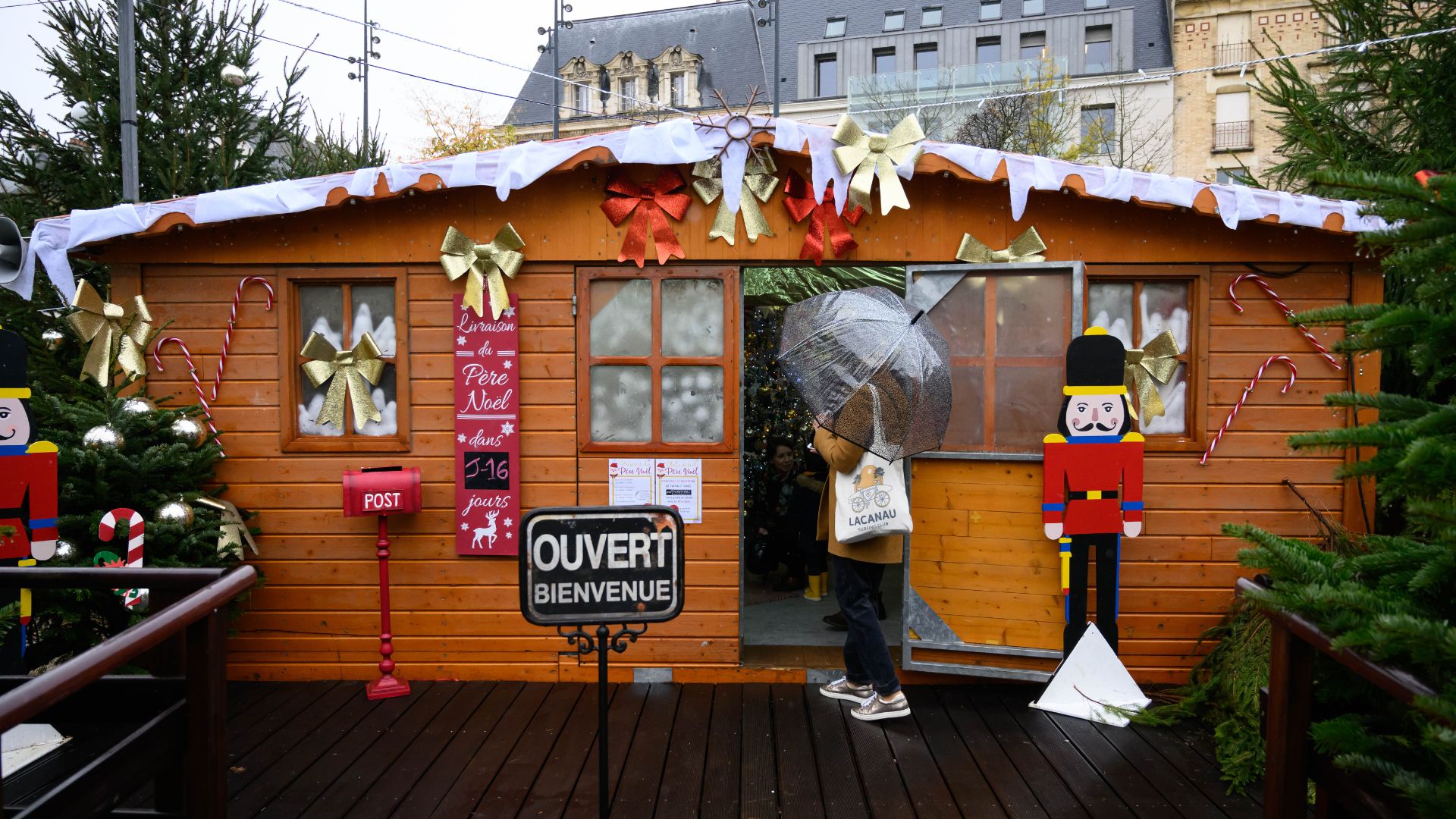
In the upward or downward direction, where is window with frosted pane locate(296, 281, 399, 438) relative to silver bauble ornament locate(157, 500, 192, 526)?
upward

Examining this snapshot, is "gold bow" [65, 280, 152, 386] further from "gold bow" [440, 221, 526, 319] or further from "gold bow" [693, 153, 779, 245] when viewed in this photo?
"gold bow" [693, 153, 779, 245]

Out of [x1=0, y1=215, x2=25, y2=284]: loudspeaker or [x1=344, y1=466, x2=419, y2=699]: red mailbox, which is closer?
[x1=0, y1=215, x2=25, y2=284]: loudspeaker

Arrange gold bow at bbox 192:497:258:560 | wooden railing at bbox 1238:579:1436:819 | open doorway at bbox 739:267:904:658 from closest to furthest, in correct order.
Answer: wooden railing at bbox 1238:579:1436:819
gold bow at bbox 192:497:258:560
open doorway at bbox 739:267:904:658

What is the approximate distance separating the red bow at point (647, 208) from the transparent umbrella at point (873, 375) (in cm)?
131

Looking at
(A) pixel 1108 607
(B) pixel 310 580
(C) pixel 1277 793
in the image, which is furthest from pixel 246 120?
(C) pixel 1277 793

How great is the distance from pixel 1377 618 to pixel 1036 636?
11.8 feet

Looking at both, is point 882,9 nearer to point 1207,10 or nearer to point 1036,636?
point 1207,10

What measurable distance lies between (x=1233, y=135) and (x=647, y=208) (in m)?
27.9

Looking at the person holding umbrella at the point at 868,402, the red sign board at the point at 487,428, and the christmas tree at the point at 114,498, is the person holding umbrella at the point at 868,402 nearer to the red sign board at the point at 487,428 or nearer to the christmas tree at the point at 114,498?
the red sign board at the point at 487,428

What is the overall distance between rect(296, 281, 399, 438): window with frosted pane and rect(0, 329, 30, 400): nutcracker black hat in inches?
50.8

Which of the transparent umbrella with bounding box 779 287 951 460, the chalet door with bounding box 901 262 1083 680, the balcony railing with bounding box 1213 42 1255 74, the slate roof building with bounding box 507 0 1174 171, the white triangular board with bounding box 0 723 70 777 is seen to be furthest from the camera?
the balcony railing with bounding box 1213 42 1255 74

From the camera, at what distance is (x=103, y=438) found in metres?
4.49

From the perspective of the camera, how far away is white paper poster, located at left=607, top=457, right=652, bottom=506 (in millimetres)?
5262

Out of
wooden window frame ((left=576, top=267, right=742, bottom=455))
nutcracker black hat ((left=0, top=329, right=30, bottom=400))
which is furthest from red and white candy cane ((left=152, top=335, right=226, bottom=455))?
wooden window frame ((left=576, top=267, right=742, bottom=455))
